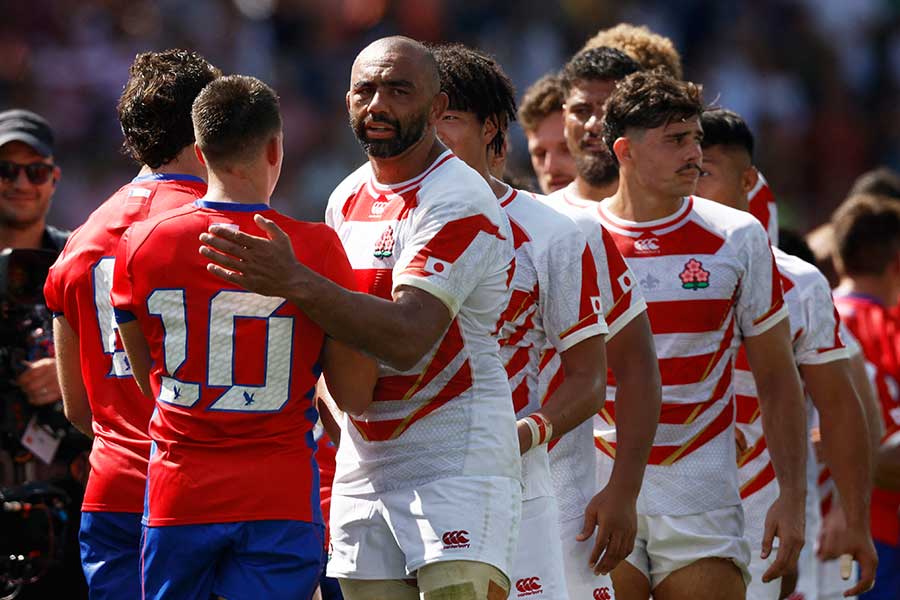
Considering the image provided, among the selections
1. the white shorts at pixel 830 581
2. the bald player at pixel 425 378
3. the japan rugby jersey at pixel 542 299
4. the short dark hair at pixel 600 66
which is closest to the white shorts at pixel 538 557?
the japan rugby jersey at pixel 542 299

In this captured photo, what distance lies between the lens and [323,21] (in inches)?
572

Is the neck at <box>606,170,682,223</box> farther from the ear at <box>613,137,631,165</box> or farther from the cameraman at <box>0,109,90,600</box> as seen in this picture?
the cameraman at <box>0,109,90,600</box>

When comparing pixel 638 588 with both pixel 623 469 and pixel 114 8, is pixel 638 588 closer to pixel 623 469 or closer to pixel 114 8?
pixel 623 469

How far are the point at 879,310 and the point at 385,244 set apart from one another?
5.07 m

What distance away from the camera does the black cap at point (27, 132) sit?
653cm

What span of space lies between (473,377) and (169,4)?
1072 cm

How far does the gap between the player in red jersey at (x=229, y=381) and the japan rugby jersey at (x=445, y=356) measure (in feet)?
0.55

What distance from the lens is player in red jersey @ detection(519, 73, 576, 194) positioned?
7133mm

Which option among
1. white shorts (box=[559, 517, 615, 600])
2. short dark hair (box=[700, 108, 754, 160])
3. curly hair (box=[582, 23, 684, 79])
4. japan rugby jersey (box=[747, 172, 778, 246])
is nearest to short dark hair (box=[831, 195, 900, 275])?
japan rugby jersey (box=[747, 172, 778, 246])

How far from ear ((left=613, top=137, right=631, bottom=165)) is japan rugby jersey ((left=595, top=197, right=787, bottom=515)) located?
338 mm

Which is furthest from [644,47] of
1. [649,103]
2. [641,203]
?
[641,203]

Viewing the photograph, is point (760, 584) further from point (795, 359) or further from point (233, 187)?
point (233, 187)

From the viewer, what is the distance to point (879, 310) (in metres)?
8.49

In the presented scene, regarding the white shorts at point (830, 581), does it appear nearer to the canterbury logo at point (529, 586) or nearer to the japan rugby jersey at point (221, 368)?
the canterbury logo at point (529, 586)
